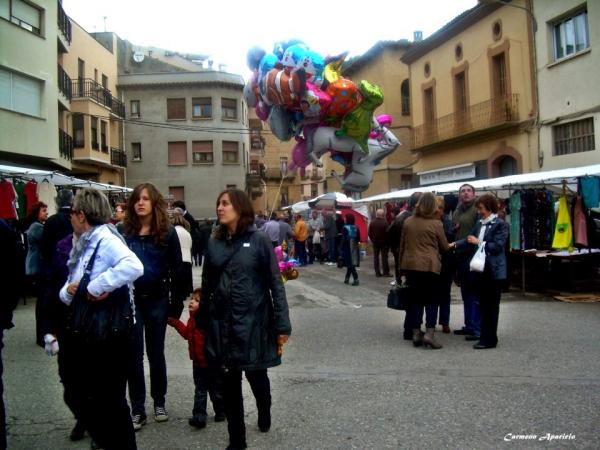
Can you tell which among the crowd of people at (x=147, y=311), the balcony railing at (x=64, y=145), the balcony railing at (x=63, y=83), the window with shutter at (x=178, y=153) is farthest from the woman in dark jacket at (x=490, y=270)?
the window with shutter at (x=178, y=153)

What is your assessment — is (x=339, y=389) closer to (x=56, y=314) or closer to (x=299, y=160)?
(x=56, y=314)

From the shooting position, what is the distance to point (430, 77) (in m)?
26.2

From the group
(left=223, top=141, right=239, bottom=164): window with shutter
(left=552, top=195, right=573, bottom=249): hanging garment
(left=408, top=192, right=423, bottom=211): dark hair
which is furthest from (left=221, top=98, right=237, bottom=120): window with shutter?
(left=408, top=192, right=423, bottom=211): dark hair

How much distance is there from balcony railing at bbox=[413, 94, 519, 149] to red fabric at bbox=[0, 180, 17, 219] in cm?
1588

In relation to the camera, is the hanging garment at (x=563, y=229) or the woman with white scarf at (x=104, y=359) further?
the hanging garment at (x=563, y=229)

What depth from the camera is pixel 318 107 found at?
10.8 metres

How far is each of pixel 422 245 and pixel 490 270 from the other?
0.79m

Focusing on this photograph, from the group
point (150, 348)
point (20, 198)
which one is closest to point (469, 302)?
point (150, 348)

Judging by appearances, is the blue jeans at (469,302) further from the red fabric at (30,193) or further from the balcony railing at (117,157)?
the balcony railing at (117,157)

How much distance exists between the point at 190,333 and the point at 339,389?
167 centimetres

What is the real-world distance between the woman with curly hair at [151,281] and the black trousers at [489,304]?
3670mm

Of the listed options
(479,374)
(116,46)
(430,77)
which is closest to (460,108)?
(430,77)

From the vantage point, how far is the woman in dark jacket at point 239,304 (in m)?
3.77

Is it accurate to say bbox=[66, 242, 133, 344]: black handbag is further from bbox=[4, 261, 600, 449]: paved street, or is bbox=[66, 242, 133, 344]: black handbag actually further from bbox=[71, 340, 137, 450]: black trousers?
bbox=[4, 261, 600, 449]: paved street
